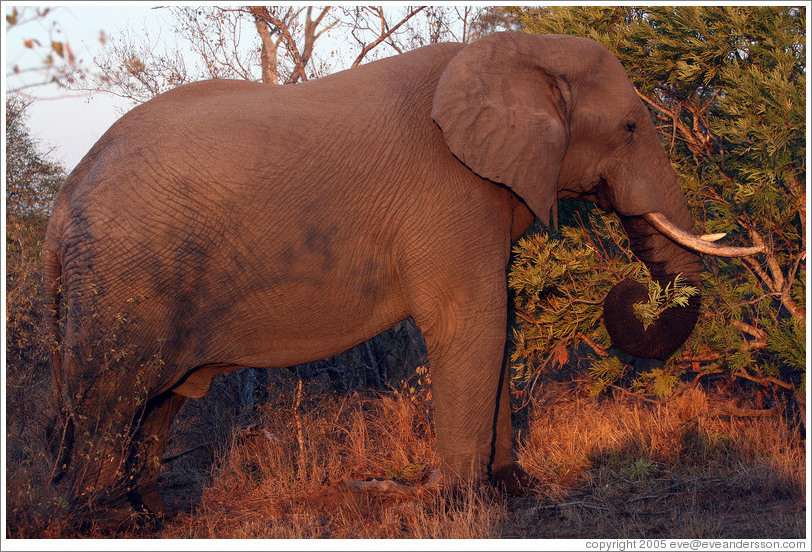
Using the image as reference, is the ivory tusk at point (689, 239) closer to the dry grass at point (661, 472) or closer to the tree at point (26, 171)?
the dry grass at point (661, 472)

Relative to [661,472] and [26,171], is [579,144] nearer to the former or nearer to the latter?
[661,472]

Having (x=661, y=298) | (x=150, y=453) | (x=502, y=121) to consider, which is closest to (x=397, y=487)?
(x=150, y=453)

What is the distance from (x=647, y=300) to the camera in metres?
5.48

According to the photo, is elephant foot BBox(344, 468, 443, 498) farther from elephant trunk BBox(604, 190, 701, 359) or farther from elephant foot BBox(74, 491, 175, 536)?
elephant trunk BBox(604, 190, 701, 359)

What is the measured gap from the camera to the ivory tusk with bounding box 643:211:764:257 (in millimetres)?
5195

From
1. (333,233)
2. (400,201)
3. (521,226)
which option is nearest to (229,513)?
(333,233)

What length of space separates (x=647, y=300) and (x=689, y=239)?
0.50 m

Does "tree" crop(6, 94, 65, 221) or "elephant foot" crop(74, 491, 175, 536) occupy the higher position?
"tree" crop(6, 94, 65, 221)

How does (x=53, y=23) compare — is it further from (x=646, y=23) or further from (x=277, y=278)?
(x=646, y=23)

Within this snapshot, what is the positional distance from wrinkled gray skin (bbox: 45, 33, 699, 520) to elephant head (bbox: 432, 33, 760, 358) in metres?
A: 0.01

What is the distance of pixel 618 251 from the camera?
6.34 m

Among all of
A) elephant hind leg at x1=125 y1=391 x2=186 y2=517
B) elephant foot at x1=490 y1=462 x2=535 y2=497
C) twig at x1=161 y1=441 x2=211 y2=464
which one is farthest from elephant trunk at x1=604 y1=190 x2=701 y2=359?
twig at x1=161 y1=441 x2=211 y2=464

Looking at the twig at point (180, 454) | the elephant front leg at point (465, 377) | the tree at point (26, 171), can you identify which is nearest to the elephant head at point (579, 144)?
the elephant front leg at point (465, 377)

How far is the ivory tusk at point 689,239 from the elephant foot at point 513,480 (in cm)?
191
